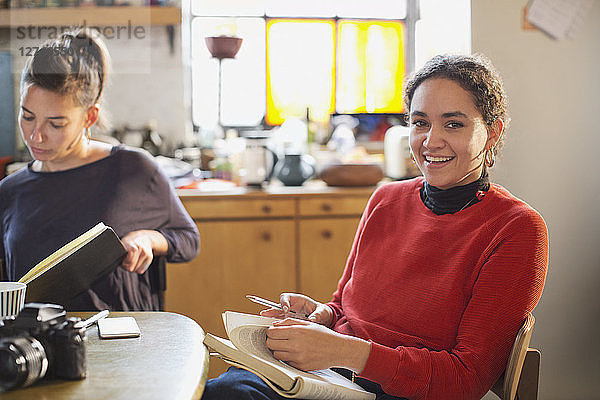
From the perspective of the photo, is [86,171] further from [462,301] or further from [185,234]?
[462,301]

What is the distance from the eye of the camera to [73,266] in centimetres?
134

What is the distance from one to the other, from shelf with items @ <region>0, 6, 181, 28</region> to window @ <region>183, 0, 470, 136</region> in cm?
41

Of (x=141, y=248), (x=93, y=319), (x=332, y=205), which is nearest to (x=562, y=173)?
(x=332, y=205)

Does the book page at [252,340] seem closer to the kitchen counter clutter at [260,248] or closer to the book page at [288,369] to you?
the book page at [288,369]

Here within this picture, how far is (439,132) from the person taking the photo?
56.1 inches

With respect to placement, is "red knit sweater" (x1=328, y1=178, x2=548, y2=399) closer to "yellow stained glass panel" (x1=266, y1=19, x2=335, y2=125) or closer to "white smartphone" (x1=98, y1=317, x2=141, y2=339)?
"white smartphone" (x1=98, y1=317, x2=141, y2=339)

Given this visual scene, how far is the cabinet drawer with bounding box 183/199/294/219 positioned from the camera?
2.98m

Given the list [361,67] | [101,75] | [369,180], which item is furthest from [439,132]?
[361,67]

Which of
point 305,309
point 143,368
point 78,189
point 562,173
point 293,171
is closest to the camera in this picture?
point 143,368

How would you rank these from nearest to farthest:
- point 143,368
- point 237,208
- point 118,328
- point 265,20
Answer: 1. point 143,368
2. point 118,328
3. point 237,208
4. point 265,20

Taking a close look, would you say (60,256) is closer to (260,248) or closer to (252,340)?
(252,340)

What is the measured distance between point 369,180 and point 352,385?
1868 millimetres

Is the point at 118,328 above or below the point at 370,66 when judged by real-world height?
below

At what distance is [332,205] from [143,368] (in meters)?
2.03
